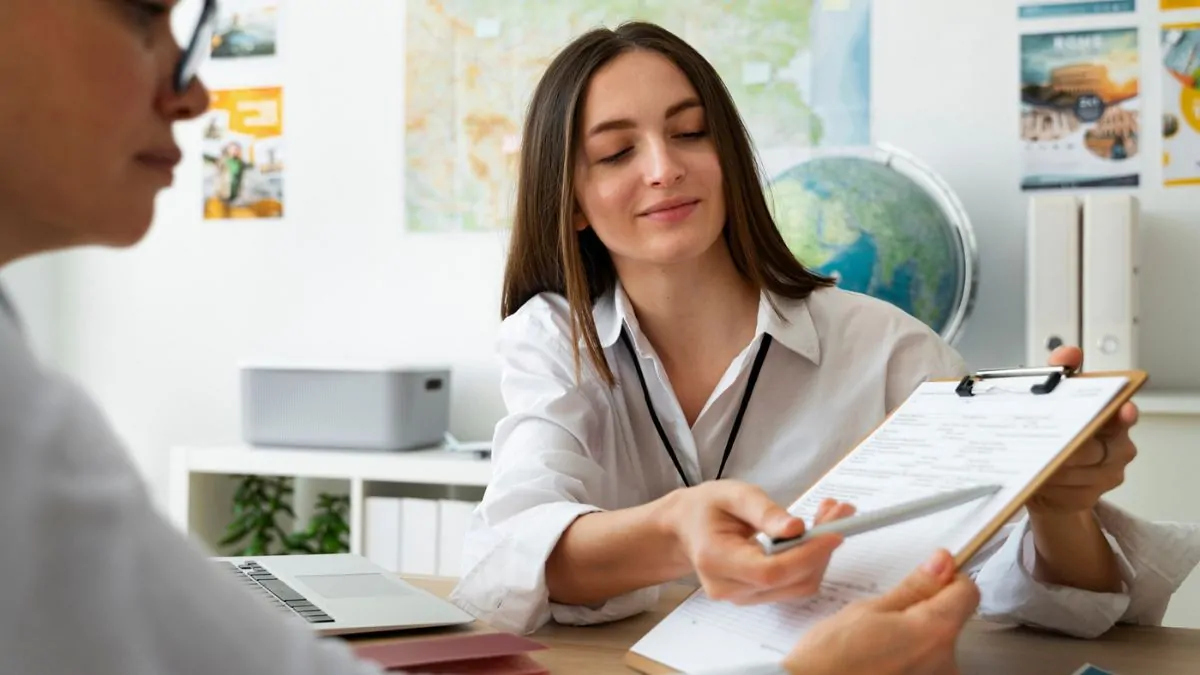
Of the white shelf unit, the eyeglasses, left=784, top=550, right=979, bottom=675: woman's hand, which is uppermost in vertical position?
the eyeglasses

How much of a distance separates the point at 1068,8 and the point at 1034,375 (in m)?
1.74

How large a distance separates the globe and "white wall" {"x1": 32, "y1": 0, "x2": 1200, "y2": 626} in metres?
0.21

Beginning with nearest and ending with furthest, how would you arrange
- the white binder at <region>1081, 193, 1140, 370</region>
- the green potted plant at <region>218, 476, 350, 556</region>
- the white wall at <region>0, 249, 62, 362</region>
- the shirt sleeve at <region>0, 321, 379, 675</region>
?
the shirt sleeve at <region>0, 321, 379, 675</region> → the white binder at <region>1081, 193, 1140, 370</region> → the green potted plant at <region>218, 476, 350, 556</region> → the white wall at <region>0, 249, 62, 362</region>

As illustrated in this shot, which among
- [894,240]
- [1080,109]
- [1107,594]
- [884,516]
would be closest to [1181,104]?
[1080,109]

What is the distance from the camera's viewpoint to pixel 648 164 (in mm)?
1268

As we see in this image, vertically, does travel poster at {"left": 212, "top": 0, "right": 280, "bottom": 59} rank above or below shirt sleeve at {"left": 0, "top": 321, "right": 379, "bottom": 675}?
above

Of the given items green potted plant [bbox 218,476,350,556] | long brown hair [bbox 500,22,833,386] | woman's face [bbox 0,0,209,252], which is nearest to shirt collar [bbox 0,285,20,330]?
woman's face [bbox 0,0,209,252]

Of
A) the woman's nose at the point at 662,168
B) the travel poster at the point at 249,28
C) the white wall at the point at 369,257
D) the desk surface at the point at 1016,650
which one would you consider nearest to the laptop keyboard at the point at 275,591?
the desk surface at the point at 1016,650

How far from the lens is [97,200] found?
1.55 ft

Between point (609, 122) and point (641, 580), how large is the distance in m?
0.56

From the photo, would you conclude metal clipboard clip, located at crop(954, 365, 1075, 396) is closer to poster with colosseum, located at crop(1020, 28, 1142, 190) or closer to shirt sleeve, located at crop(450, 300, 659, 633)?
shirt sleeve, located at crop(450, 300, 659, 633)

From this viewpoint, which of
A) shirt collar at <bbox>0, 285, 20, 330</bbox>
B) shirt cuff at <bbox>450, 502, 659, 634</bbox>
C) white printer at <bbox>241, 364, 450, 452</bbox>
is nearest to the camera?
shirt collar at <bbox>0, 285, 20, 330</bbox>

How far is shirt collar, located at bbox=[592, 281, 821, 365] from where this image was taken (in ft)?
4.25

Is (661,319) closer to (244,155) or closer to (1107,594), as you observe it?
(1107,594)
